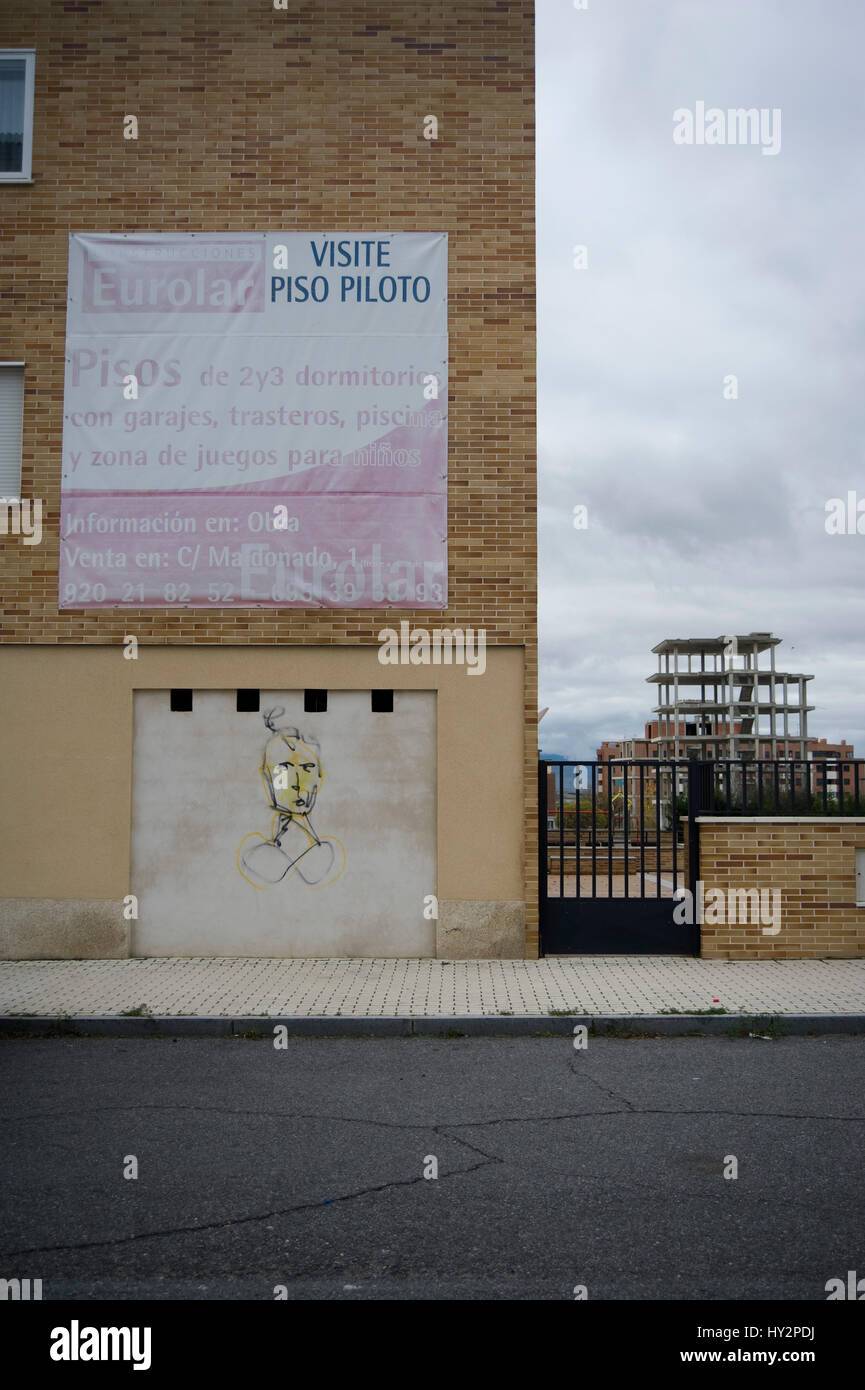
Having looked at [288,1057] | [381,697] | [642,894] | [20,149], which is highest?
[20,149]

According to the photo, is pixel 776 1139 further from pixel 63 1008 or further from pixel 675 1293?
pixel 63 1008

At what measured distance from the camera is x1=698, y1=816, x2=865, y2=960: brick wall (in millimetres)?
10664

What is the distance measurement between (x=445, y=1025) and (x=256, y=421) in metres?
6.14

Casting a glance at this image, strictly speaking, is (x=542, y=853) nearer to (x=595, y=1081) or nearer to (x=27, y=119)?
(x=595, y=1081)

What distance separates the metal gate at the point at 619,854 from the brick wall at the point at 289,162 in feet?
8.38

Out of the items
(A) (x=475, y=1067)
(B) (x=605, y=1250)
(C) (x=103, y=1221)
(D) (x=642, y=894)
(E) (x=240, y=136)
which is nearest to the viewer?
(B) (x=605, y=1250)

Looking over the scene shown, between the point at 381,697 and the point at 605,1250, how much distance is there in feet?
23.5

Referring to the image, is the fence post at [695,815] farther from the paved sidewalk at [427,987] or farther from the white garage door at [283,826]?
the white garage door at [283,826]

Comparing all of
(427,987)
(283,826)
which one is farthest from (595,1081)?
(283,826)

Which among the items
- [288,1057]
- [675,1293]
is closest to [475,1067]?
[288,1057]

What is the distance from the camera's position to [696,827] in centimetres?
1076

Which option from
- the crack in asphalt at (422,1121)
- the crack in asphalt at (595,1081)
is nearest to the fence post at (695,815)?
the crack in asphalt at (595,1081)

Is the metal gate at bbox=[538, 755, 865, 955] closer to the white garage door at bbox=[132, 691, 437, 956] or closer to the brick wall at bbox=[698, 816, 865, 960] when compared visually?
the brick wall at bbox=[698, 816, 865, 960]

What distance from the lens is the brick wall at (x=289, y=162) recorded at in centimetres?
1116
